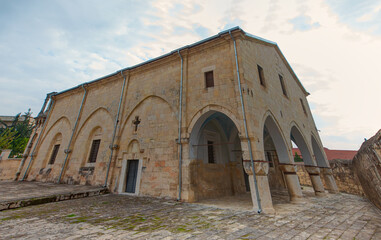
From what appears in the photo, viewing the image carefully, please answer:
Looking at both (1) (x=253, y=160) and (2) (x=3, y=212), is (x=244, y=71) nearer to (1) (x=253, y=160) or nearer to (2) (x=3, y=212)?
(1) (x=253, y=160)

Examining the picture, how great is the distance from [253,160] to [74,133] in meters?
12.3

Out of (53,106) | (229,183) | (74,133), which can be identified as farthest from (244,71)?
(53,106)

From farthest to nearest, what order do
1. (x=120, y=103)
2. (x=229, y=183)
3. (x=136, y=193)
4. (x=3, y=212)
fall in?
(x=120, y=103)
(x=229, y=183)
(x=136, y=193)
(x=3, y=212)

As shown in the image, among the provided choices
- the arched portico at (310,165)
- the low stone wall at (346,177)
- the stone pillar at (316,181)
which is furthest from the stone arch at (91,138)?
the low stone wall at (346,177)

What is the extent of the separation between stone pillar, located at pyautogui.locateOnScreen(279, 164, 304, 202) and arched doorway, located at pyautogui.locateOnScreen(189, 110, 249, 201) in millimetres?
2641

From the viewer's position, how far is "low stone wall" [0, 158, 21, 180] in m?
13.1

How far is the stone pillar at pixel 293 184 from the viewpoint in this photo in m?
6.65

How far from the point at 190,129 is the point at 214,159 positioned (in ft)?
10.3

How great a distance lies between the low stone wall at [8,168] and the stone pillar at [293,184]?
2039 centimetres

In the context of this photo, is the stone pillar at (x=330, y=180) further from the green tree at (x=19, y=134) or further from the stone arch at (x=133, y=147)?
the green tree at (x=19, y=134)

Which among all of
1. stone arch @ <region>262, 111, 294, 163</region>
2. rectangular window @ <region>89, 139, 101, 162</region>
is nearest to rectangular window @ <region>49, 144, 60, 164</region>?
rectangular window @ <region>89, 139, 101, 162</region>

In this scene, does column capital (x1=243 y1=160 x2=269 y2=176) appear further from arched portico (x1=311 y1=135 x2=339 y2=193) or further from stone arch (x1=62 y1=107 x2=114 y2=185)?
stone arch (x1=62 y1=107 x2=114 y2=185)

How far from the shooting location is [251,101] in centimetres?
643

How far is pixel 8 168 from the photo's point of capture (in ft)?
43.7
